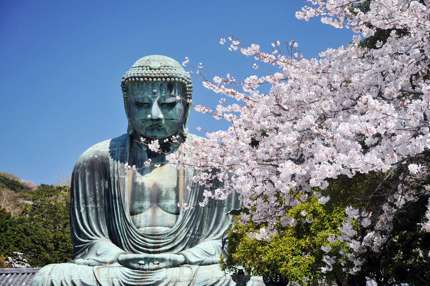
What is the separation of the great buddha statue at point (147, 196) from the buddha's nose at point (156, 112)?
0.05ft

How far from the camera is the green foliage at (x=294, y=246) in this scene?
812 cm

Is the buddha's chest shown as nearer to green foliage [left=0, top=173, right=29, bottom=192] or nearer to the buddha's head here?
the buddha's head

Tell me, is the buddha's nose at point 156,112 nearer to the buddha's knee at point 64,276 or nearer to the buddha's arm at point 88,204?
the buddha's arm at point 88,204

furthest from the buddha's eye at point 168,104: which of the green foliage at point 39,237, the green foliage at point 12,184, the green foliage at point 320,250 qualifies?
the green foliage at point 12,184

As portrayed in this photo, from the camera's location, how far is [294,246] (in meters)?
8.41

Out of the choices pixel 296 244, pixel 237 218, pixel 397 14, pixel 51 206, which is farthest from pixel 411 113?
pixel 51 206

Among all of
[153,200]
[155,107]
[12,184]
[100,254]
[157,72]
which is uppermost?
[12,184]

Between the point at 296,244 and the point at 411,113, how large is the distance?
142 inches

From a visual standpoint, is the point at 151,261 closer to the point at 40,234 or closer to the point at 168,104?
the point at 168,104

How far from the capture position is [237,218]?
30.0ft

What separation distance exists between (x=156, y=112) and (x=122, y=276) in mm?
2316

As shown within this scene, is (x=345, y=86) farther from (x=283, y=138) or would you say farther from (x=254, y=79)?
(x=254, y=79)

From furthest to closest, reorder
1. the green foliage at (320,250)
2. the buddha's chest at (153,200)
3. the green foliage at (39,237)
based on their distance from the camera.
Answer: the green foliage at (39,237)
the buddha's chest at (153,200)
the green foliage at (320,250)

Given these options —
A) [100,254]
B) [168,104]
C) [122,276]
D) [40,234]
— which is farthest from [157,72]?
[40,234]
